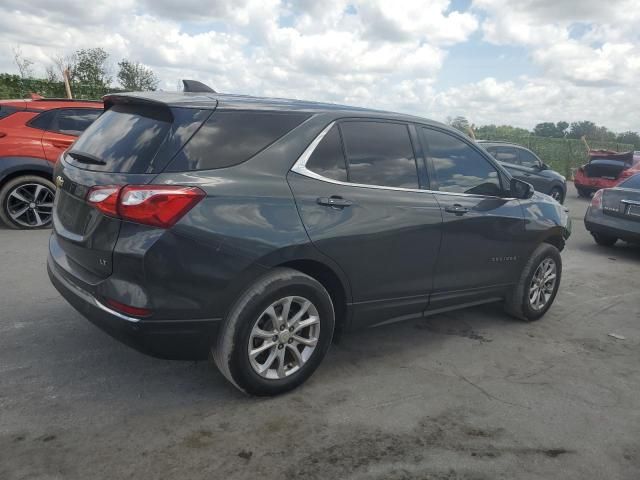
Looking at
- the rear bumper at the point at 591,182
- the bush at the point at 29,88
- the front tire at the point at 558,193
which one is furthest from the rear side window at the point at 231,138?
the rear bumper at the point at 591,182

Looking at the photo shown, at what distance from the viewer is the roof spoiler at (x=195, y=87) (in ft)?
12.2

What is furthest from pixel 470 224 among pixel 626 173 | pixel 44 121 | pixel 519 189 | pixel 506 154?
pixel 626 173

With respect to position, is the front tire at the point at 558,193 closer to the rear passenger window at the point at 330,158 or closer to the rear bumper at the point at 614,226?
the rear bumper at the point at 614,226

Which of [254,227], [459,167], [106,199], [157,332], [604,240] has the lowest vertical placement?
[604,240]

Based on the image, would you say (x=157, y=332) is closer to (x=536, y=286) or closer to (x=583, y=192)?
(x=536, y=286)

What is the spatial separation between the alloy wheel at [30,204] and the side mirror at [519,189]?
5829 millimetres

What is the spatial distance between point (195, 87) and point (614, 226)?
723 centimetres

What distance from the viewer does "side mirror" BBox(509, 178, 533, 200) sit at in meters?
4.68

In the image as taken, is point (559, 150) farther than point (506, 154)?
Yes

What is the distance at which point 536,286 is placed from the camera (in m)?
5.00

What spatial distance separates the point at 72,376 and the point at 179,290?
1.13 m

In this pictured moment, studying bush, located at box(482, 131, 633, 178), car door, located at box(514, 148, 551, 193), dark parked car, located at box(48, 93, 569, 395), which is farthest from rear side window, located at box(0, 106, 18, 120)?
bush, located at box(482, 131, 633, 178)

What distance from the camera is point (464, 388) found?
3.58 metres

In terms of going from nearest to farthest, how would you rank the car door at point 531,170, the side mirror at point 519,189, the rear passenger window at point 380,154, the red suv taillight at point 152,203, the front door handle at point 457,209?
the red suv taillight at point 152,203 < the rear passenger window at point 380,154 < the front door handle at point 457,209 < the side mirror at point 519,189 < the car door at point 531,170
